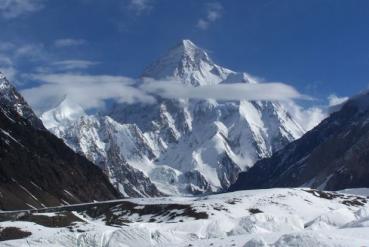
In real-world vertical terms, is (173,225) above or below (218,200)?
below

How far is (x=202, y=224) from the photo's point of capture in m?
138

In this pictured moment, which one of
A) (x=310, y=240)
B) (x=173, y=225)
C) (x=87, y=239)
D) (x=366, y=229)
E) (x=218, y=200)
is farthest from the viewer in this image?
(x=218, y=200)

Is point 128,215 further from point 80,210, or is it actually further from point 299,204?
point 299,204

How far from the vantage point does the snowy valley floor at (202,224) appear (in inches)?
2088

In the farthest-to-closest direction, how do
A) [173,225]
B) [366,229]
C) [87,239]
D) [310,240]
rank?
[173,225] → [87,239] → [366,229] → [310,240]

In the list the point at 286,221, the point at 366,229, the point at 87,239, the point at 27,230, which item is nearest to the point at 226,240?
the point at 366,229

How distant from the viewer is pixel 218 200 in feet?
626

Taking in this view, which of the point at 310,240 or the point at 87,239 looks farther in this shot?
the point at 87,239

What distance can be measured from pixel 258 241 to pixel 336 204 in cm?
15162

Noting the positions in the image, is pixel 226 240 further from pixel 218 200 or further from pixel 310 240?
pixel 218 200

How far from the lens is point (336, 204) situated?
636 ft

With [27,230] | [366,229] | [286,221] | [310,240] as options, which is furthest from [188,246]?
[286,221]

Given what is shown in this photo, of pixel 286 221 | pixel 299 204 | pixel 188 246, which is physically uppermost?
pixel 299 204

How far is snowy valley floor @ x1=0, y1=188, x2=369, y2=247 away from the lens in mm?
53031
